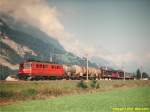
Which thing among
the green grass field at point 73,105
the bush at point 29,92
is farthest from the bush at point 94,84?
the green grass field at point 73,105

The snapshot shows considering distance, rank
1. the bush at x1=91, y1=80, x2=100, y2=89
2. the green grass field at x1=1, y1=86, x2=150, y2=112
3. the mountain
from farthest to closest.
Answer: the mountain
the bush at x1=91, y1=80, x2=100, y2=89
the green grass field at x1=1, y1=86, x2=150, y2=112

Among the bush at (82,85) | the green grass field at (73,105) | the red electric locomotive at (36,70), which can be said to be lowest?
the green grass field at (73,105)

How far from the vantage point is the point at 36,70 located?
1346 inches

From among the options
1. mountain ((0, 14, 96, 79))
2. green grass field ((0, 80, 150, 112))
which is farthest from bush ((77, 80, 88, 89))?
mountain ((0, 14, 96, 79))

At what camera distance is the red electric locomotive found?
3378 cm

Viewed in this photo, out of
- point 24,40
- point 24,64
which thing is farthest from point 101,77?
point 24,40

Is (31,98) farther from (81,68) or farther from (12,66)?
(12,66)

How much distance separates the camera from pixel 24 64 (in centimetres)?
3466

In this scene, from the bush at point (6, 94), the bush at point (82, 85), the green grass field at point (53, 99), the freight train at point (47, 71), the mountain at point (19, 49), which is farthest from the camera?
the mountain at point (19, 49)

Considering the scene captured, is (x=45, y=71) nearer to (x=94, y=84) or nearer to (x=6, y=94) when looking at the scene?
(x=94, y=84)

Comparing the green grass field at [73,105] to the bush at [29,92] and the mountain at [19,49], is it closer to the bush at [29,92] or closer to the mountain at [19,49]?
the bush at [29,92]

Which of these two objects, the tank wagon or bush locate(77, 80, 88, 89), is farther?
bush locate(77, 80, 88, 89)

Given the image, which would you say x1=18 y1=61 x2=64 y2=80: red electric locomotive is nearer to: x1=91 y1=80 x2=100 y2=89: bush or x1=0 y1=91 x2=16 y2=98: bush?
x1=91 y1=80 x2=100 y2=89: bush

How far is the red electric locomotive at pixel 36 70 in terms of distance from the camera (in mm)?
33781
